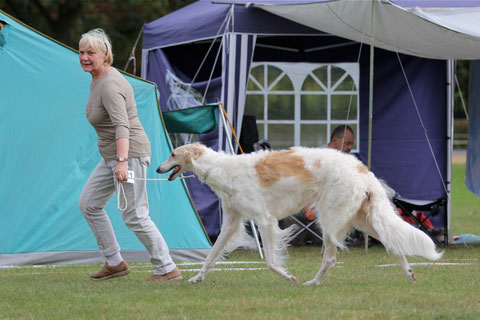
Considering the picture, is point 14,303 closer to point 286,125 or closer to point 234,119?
point 234,119

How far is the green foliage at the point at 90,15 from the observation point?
67.4ft

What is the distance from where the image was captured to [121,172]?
18.6 feet

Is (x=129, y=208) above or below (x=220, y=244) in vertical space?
above

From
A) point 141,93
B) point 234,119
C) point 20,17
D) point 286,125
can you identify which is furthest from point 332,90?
point 20,17

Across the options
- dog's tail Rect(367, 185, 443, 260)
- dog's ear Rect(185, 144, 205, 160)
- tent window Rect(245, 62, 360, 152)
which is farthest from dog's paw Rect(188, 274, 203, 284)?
tent window Rect(245, 62, 360, 152)

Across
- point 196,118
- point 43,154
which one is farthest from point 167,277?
point 196,118

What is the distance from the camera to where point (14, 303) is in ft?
17.3

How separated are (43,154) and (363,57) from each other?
4.64 m

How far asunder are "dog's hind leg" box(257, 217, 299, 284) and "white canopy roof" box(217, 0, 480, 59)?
10.6ft

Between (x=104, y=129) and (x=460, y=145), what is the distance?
33.9 metres

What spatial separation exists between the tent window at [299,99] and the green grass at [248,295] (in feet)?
11.4

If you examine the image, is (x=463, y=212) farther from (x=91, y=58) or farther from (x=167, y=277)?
(x=91, y=58)

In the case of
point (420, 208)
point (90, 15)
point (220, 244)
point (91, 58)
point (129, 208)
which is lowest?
point (420, 208)

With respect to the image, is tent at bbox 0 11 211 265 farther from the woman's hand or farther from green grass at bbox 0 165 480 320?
the woman's hand
